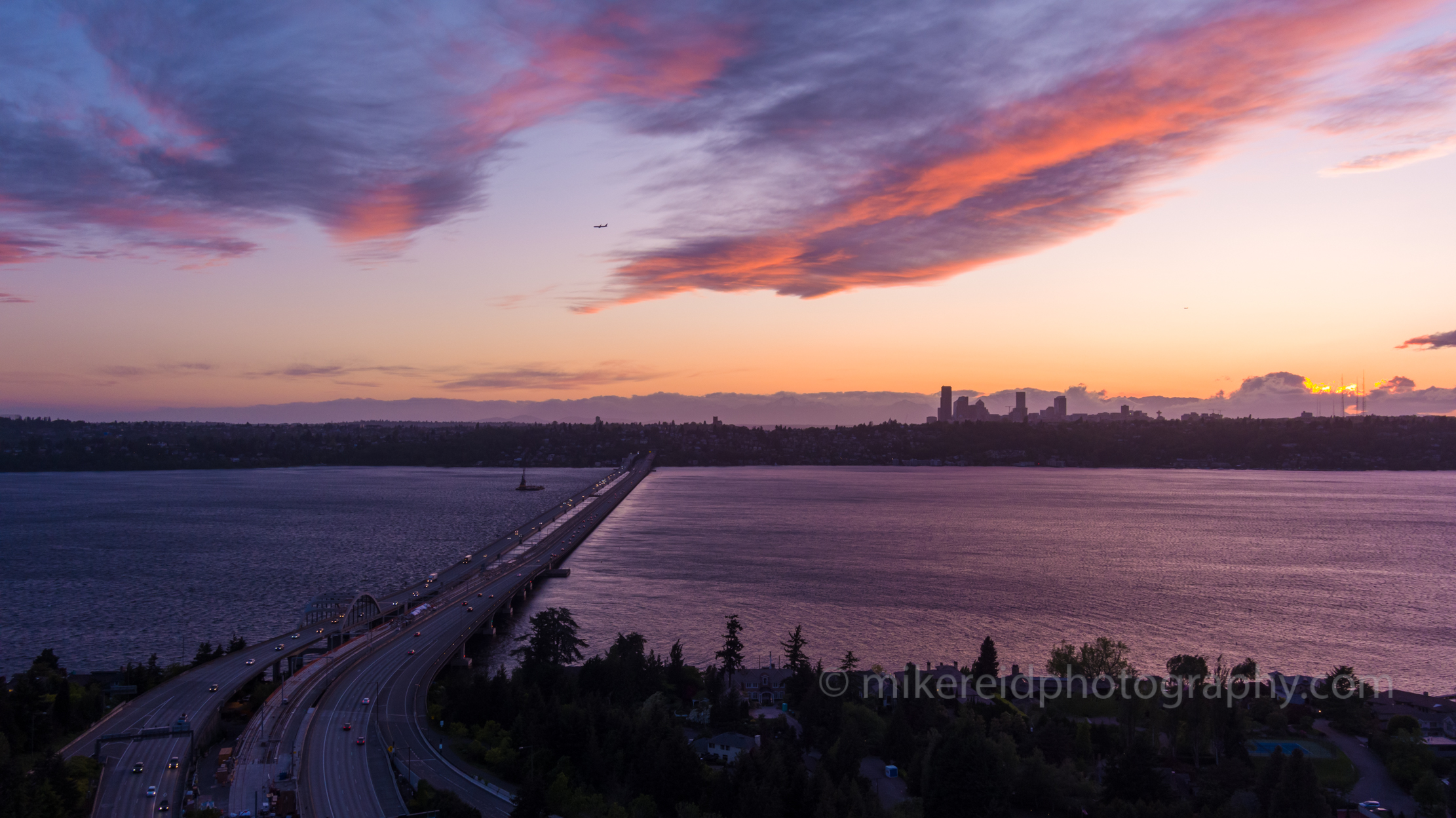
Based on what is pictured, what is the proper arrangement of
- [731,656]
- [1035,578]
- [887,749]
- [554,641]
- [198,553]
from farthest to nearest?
[198,553], [1035,578], [554,641], [731,656], [887,749]

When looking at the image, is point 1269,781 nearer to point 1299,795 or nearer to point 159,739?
point 1299,795

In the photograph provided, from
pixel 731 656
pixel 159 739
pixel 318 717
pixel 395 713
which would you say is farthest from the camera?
pixel 731 656

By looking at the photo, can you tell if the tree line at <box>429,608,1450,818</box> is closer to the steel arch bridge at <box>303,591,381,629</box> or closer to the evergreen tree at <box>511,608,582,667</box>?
the evergreen tree at <box>511,608,582,667</box>

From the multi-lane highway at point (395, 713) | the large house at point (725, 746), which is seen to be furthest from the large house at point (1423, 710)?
the multi-lane highway at point (395, 713)

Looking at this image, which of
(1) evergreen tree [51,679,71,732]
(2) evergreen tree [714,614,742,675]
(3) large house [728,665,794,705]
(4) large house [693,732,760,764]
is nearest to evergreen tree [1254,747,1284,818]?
(4) large house [693,732,760,764]

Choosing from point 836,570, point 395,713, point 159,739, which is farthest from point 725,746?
point 836,570
